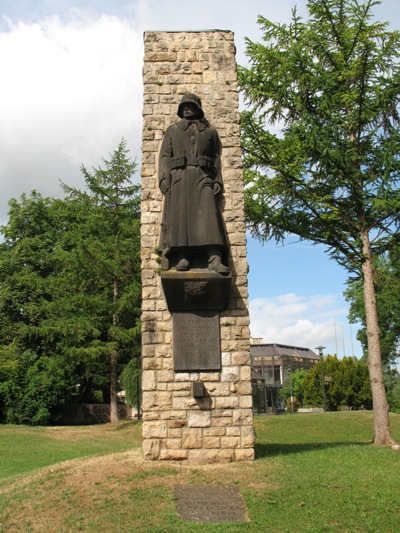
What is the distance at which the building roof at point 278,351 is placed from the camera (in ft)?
268

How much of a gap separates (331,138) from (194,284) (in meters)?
6.60

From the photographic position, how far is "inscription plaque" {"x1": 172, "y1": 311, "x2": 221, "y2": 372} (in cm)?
801

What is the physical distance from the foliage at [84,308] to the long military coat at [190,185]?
543 inches

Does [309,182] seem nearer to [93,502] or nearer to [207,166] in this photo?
[207,166]

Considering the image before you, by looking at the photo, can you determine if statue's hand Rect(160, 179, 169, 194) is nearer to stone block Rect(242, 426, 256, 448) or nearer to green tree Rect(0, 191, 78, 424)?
stone block Rect(242, 426, 256, 448)

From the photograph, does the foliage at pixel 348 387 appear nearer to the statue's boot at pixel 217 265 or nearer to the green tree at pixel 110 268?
the green tree at pixel 110 268

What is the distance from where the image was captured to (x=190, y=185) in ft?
27.2

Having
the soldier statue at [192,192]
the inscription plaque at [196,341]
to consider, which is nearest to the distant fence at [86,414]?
the inscription plaque at [196,341]

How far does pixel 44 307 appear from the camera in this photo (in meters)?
23.1

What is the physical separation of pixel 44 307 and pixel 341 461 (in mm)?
17541

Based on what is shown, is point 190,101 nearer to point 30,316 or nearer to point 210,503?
point 210,503

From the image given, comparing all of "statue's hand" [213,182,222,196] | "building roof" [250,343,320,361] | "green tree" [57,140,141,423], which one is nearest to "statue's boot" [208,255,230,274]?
"statue's hand" [213,182,222,196]

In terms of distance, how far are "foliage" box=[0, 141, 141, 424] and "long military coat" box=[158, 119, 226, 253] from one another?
13797 mm

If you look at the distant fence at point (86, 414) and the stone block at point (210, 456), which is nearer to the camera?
the stone block at point (210, 456)
